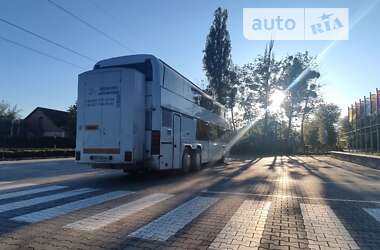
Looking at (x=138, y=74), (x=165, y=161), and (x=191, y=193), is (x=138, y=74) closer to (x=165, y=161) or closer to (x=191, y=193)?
(x=165, y=161)

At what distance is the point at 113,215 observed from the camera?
6383 millimetres

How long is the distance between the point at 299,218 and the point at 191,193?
3580 mm

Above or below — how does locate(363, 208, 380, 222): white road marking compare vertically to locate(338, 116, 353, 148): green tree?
below

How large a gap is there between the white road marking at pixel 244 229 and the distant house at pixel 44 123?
55647mm

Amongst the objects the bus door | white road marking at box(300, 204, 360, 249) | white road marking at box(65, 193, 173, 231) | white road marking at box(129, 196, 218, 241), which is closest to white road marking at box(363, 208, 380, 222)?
white road marking at box(300, 204, 360, 249)

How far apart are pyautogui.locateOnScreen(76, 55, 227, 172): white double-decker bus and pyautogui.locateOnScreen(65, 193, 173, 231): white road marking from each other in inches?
124

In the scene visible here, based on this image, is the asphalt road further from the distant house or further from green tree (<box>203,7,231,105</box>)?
the distant house

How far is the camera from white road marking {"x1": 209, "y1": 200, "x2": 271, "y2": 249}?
191 inches

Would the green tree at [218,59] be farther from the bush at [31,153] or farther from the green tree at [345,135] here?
the bush at [31,153]

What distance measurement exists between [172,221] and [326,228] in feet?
8.42

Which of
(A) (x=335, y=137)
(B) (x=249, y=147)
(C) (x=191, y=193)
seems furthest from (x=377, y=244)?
(A) (x=335, y=137)

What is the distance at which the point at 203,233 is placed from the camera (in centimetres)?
536

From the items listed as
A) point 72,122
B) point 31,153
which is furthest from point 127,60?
point 72,122

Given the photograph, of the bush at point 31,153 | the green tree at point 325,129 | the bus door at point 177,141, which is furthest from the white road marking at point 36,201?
the green tree at point 325,129
